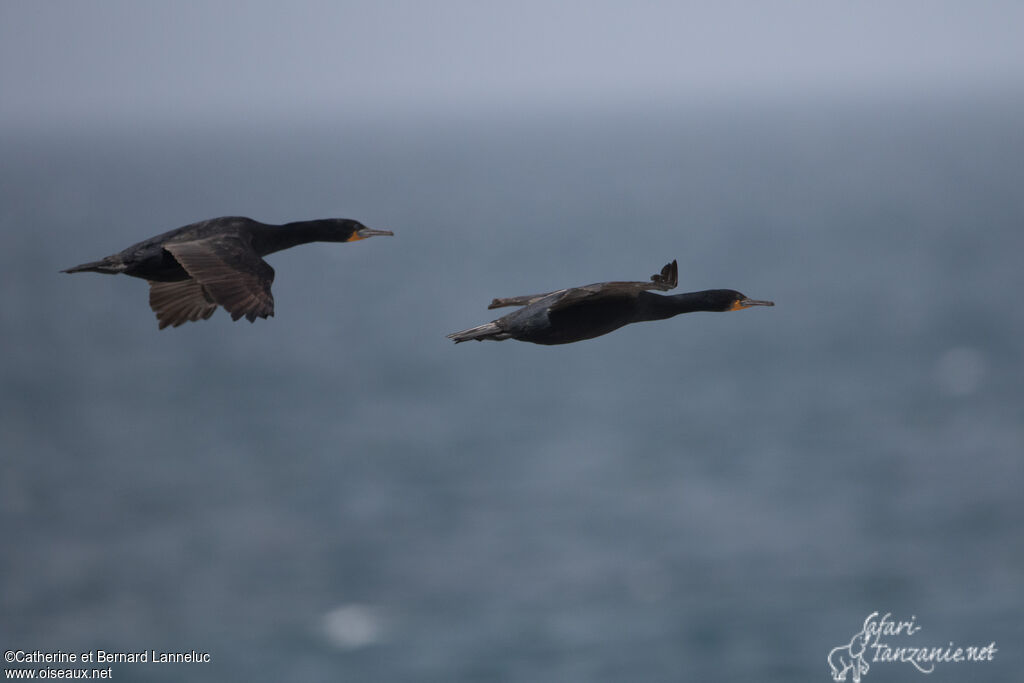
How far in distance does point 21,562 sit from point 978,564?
10148 cm

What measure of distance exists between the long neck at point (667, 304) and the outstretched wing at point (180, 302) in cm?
523

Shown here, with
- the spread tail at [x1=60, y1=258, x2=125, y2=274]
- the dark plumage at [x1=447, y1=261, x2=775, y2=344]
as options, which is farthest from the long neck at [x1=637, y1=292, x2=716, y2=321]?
the spread tail at [x1=60, y1=258, x2=125, y2=274]

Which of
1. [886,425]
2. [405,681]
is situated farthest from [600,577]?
[886,425]

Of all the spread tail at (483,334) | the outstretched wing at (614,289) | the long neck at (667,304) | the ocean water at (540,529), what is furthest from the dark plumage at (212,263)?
the ocean water at (540,529)

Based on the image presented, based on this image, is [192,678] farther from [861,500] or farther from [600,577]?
[861,500]

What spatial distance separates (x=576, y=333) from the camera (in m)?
16.2

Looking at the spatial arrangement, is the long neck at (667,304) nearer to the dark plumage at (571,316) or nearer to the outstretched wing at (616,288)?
the dark plumage at (571,316)

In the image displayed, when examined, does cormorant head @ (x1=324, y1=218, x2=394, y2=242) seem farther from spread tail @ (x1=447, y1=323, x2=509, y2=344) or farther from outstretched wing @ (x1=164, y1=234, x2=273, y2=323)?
spread tail @ (x1=447, y1=323, x2=509, y2=344)

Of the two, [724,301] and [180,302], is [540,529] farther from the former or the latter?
[724,301]

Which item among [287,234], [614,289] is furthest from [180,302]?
[614,289]

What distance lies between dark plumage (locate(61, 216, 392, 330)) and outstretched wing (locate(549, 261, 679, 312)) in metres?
2.37

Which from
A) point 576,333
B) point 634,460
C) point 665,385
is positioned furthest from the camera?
point 665,385

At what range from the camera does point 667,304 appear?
17.1 m

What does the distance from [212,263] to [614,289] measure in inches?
182
